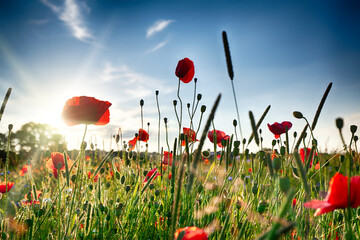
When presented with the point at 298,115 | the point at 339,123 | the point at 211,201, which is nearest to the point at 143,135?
the point at 211,201

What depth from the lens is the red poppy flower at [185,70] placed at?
6.55 ft

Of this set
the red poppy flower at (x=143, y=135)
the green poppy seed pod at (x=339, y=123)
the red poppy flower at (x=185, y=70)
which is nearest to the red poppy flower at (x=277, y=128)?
the red poppy flower at (x=185, y=70)

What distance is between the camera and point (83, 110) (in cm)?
134

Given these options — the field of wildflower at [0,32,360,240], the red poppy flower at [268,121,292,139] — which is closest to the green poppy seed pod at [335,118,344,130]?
the field of wildflower at [0,32,360,240]

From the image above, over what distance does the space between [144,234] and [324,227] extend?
101 cm

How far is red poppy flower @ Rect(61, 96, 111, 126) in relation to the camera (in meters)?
1.34

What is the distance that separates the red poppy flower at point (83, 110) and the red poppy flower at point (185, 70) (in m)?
0.76

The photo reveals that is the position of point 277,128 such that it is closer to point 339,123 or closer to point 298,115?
point 298,115

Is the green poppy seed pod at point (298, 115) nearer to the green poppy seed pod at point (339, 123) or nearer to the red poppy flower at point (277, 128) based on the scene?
the green poppy seed pod at point (339, 123)

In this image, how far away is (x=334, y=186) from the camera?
712 millimetres

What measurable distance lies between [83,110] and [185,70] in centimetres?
90

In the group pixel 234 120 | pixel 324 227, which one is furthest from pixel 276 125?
pixel 324 227

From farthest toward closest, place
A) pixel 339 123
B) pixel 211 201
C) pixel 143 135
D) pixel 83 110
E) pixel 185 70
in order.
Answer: pixel 143 135, pixel 185 70, pixel 211 201, pixel 83 110, pixel 339 123

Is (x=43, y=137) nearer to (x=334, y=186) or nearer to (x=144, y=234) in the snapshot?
(x=144, y=234)
